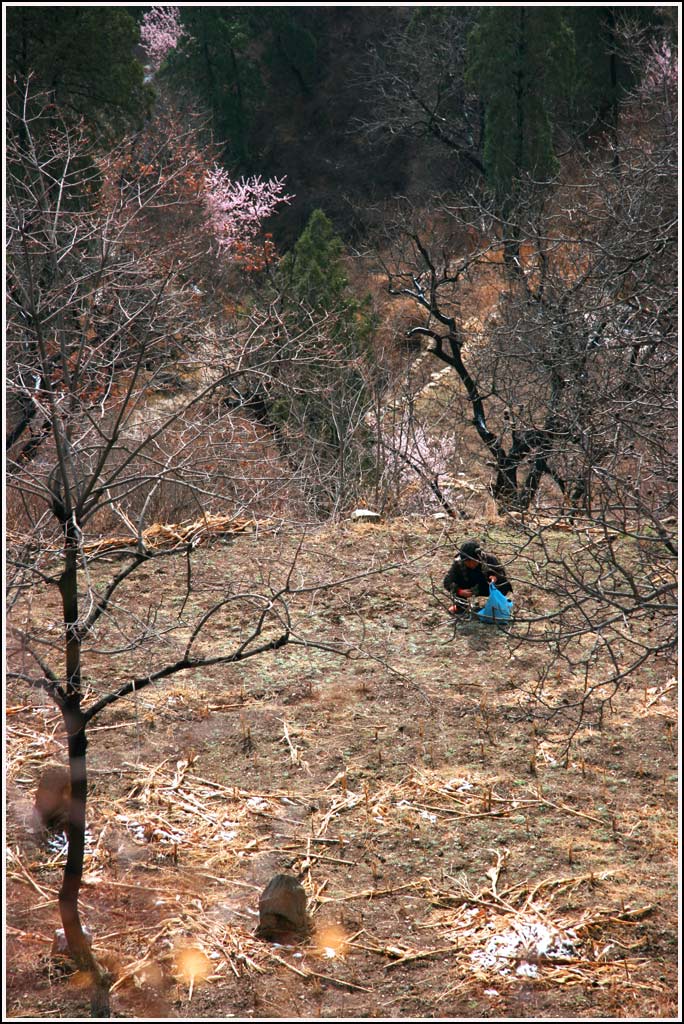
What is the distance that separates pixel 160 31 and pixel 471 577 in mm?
25746

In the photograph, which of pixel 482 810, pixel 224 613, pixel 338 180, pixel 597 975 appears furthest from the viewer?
pixel 338 180

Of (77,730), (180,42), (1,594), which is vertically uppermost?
(180,42)

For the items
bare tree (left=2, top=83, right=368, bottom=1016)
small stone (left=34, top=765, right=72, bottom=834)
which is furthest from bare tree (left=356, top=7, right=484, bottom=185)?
small stone (left=34, top=765, right=72, bottom=834)

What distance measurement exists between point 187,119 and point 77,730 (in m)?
22.7

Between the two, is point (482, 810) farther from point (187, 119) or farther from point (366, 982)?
point (187, 119)

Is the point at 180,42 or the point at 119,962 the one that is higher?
the point at 180,42

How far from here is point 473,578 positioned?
7.20 m

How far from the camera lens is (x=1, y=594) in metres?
3.20

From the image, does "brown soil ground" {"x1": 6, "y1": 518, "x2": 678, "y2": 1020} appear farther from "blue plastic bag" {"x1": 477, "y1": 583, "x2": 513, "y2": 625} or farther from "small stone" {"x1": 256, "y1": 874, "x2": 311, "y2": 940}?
"blue plastic bag" {"x1": 477, "y1": 583, "x2": 513, "y2": 625}

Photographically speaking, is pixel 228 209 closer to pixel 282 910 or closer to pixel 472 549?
pixel 472 549

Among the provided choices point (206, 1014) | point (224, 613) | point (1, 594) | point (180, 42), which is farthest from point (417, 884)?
point (180, 42)

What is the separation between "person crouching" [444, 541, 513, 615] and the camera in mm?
7023

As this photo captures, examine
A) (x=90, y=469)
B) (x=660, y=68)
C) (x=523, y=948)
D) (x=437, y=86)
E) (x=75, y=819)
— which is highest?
(x=437, y=86)

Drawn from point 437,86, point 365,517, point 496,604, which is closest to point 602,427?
point 496,604
